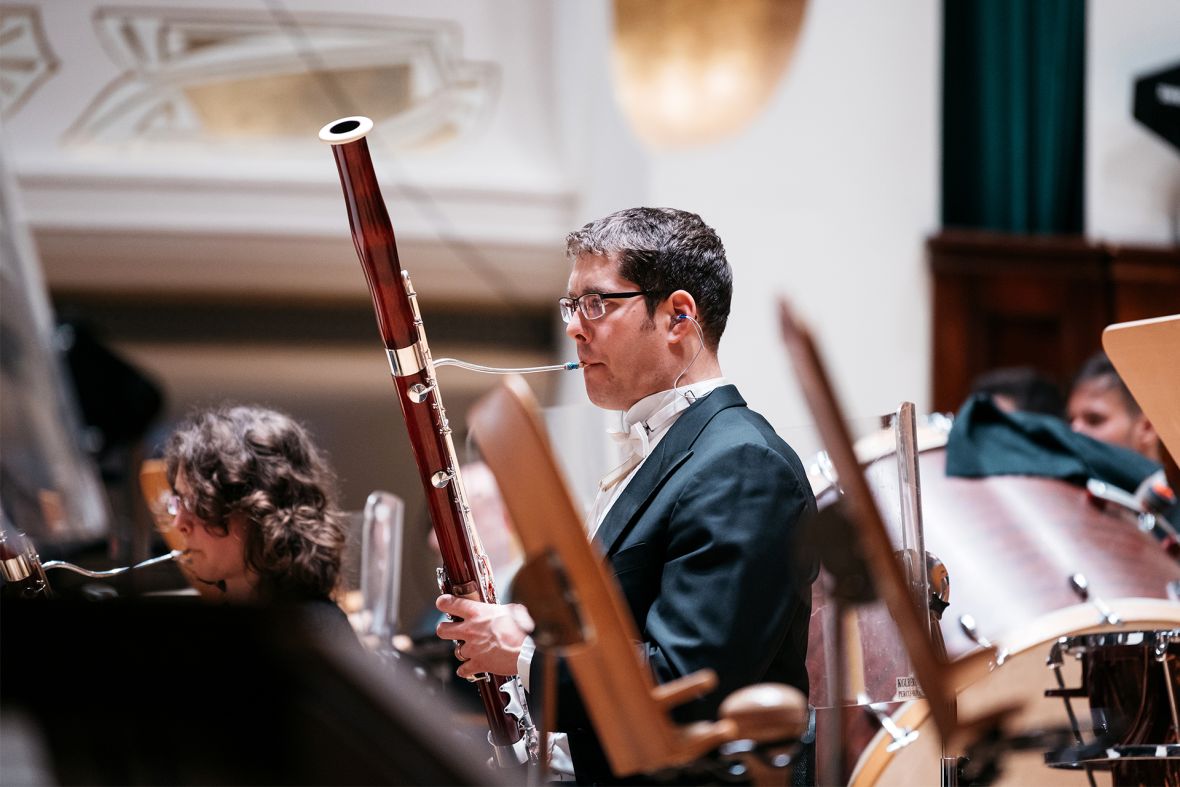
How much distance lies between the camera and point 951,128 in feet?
19.3

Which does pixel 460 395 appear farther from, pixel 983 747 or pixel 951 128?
pixel 983 747

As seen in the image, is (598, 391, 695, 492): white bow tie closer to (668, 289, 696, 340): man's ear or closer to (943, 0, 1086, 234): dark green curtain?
(668, 289, 696, 340): man's ear

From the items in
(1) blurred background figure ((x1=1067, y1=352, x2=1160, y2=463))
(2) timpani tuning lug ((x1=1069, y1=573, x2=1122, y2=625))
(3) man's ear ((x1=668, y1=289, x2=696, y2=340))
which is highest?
(3) man's ear ((x1=668, y1=289, x2=696, y2=340))

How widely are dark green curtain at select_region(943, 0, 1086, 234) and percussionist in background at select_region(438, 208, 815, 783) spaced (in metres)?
4.18

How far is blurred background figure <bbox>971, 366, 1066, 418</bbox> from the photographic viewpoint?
4203 mm

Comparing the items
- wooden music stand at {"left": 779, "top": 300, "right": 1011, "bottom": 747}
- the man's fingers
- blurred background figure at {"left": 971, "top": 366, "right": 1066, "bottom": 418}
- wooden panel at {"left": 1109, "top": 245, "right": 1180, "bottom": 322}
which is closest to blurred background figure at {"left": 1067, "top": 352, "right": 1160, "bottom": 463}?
blurred background figure at {"left": 971, "top": 366, "right": 1066, "bottom": 418}

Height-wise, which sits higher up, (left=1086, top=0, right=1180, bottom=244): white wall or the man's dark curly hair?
(left=1086, top=0, right=1180, bottom=244): white wall

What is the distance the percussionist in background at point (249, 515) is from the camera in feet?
7.29

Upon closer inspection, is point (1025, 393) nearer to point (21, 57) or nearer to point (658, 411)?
point (658, 411)

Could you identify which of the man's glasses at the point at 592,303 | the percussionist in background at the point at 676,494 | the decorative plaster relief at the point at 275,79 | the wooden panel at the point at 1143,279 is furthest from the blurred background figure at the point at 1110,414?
the decorative plaster relief at the point at 275,79

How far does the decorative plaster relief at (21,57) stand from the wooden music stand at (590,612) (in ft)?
17.3

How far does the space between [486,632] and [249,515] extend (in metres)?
0.66

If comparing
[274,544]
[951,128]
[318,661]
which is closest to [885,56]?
[951,128]

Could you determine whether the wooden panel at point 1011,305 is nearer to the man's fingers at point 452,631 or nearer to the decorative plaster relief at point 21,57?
the decorative plaster relief at point 21,57
